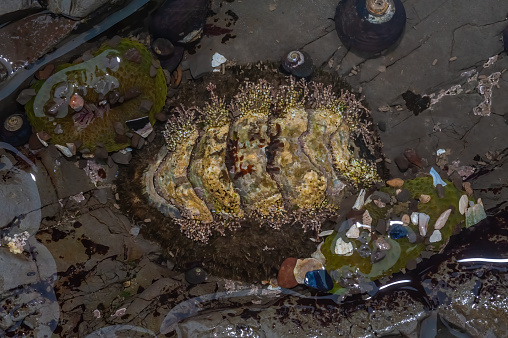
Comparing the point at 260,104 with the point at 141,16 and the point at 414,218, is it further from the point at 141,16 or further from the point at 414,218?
the point at 414,218

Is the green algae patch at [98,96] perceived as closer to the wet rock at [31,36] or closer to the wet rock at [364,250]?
the wet rock at [31,36]

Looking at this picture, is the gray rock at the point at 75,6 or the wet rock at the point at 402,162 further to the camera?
the wet rock at the point at 402,162

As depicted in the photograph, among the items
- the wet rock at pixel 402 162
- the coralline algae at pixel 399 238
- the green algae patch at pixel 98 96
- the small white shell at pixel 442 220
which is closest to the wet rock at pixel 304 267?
the coralline algae at pixel 399 238

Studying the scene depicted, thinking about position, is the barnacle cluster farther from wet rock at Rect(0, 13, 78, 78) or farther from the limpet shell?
wet rock at Rect(0, 13, 78, 78)

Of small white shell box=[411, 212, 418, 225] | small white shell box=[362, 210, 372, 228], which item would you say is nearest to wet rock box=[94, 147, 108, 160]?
small white shell box=[362, 210, 372, 228]

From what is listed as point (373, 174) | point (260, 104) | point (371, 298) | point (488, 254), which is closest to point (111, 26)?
point (260, 104)

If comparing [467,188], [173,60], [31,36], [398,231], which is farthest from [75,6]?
[467,188]
